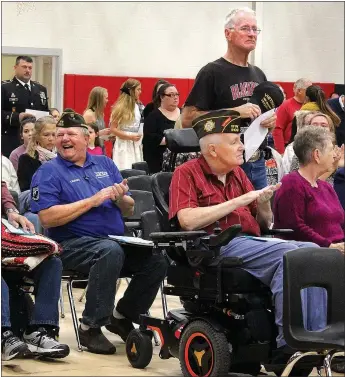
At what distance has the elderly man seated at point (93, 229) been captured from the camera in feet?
15.9

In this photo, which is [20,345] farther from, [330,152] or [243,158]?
[330,152]

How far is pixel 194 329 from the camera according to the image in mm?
4199

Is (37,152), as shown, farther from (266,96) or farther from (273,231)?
(273,231)

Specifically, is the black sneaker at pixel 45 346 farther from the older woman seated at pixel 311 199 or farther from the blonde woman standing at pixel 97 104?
the blonde woman standing at pixel 97 104

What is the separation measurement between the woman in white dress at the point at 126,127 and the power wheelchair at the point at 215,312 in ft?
15.8

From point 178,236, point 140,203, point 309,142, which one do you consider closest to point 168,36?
point 140,203

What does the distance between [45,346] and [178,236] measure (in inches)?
35.5

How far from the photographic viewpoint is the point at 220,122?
441cm

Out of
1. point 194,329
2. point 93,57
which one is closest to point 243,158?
point 194,329

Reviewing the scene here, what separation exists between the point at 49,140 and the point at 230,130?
2.67 m

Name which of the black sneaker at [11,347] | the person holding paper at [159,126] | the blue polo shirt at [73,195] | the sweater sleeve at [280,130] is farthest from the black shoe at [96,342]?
the sweater sleeve at [280,130]

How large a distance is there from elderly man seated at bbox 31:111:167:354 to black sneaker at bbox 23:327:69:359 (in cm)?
33

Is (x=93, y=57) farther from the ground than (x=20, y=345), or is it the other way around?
(x=93, y=57)

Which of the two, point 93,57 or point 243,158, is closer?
point 243,158
